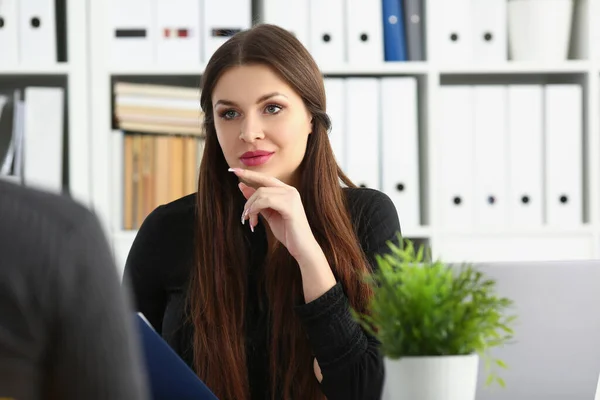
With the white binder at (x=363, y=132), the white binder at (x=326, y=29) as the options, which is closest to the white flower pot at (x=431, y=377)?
the white binder at (x=363, y=132)

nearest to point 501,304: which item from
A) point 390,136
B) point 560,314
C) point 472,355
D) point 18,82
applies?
point 472,355

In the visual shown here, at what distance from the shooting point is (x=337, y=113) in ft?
8.20

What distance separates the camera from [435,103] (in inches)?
99.2

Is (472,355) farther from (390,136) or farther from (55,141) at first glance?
(55,141)

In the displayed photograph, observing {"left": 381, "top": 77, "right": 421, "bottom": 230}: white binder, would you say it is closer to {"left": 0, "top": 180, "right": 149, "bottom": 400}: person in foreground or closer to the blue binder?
the blue binder

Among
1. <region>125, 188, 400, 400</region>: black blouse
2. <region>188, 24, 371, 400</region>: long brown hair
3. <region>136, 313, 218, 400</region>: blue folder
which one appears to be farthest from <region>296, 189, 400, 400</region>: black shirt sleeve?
<region>136, 313, 218, 400</region>: blue folder

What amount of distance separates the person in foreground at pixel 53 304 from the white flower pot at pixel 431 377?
0.59 meters

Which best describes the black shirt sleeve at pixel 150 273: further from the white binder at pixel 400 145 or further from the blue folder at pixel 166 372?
the white binder at pixel 400 145

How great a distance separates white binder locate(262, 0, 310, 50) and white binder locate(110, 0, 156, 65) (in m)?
0.32

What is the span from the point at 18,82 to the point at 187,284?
1.21 m

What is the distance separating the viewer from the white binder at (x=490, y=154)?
2523 mm

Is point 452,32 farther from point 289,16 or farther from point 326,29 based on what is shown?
point 289,16

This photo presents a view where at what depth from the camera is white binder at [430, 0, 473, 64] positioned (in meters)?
2.53

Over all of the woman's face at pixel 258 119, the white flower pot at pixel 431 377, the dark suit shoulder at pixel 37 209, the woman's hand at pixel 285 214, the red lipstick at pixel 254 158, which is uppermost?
the woman's face at pixel 258 119
